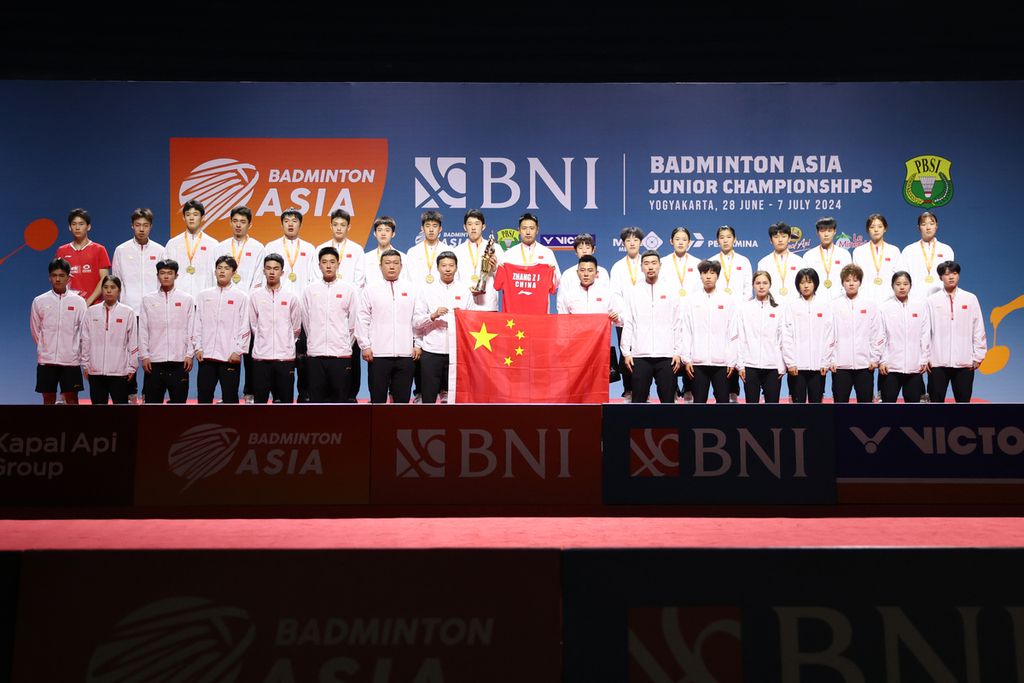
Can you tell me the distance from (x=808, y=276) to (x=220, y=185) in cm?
776

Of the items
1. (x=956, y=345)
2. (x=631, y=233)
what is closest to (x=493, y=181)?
(x=631, y=233)

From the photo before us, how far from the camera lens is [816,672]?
244 centimetres

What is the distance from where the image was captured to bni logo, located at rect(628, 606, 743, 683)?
2.45 metres

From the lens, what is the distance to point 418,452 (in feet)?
16.1

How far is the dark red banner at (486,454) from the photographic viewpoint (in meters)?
4.90

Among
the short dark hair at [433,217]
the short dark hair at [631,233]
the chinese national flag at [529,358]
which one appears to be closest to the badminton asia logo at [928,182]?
the short dark hair at [631,233]

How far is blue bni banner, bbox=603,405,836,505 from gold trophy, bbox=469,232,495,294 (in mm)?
4841

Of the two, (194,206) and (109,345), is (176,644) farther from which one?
(194,206)

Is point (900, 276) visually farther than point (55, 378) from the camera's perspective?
Yes

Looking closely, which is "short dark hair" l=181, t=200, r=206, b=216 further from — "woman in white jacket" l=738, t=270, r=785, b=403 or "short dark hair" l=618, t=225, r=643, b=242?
"woman in white jacket" l=738, t=270, r=785, b=403

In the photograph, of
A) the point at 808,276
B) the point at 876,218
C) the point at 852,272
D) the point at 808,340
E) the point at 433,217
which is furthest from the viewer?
the point at 876,218
